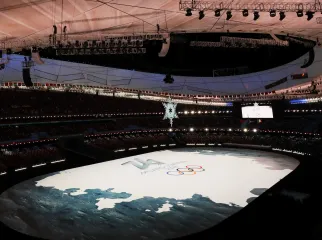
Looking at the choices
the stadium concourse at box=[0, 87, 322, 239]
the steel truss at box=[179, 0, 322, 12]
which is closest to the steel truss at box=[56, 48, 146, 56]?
the steel truss at box=[179, 0, 322, 12]

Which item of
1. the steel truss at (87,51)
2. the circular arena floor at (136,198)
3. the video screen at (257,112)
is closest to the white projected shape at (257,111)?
the video screen at (257,112)

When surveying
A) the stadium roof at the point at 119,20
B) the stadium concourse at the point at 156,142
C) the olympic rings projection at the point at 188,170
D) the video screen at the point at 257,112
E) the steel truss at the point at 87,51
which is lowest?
the olympic rings projection at the point at 188,170

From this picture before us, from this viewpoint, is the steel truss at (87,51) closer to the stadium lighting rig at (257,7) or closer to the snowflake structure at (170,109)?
the stadium lighting rig at (257,7)

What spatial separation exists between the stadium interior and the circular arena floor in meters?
0.22

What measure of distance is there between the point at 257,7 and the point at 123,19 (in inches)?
186

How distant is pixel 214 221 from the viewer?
551 cm

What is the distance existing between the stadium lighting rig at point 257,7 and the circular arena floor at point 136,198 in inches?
217

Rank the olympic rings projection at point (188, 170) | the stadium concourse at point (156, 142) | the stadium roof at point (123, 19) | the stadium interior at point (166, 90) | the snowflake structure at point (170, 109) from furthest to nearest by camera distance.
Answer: the snowflake structure at point (170, 109) < the olympic rings projection at point (188, 170) < the stadium roof at point (123, 19) < the stadium interior at point (166, 90) < the stadium concourse at point (156, 142)

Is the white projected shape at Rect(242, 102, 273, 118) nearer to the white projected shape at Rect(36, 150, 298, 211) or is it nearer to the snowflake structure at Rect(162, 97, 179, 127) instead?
the snowflake structure at Rect(162, 97, 179, 127)

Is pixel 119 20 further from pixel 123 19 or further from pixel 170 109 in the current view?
pixel 170 109

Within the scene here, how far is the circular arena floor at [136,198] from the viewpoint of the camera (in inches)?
210

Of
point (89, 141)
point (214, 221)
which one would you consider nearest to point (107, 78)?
point (89, 141)

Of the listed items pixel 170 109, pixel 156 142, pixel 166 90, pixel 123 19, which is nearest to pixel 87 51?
pixel 123 19

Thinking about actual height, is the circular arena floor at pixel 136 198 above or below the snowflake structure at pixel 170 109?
below
